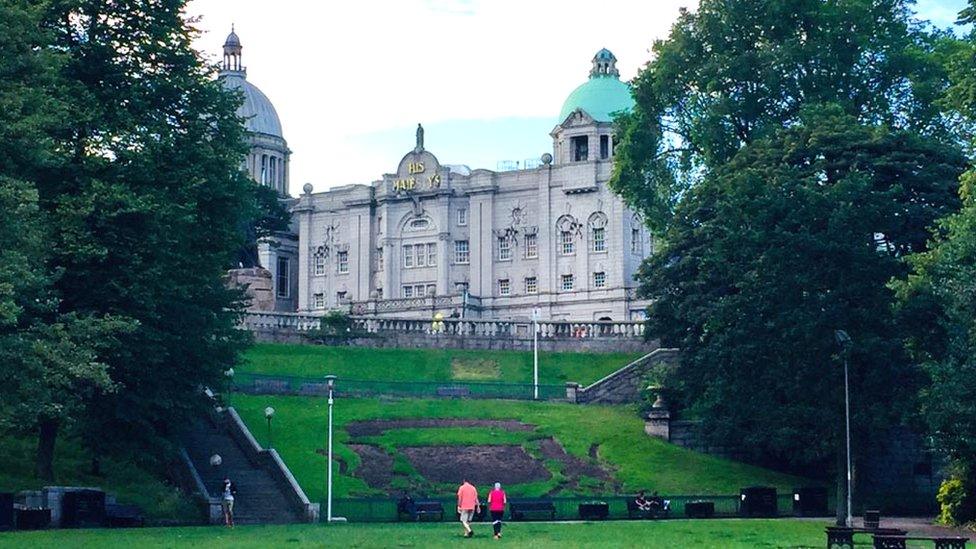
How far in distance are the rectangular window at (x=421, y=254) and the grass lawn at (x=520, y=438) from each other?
163 ft

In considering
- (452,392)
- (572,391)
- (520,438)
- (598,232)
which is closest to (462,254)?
(598,232)

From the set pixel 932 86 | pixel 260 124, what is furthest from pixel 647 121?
pixel 260 124

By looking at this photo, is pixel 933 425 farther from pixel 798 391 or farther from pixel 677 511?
pixel 677 511

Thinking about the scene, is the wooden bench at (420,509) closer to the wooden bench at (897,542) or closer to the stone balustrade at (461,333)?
the wooden bench at (897,542)

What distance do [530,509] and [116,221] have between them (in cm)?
1652

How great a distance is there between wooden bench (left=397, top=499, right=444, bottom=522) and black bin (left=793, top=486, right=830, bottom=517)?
13.3 m

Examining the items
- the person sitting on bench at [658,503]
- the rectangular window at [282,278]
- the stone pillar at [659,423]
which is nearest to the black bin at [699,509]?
the person sitting on bench at [658,503]

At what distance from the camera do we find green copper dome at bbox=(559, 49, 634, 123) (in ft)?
394

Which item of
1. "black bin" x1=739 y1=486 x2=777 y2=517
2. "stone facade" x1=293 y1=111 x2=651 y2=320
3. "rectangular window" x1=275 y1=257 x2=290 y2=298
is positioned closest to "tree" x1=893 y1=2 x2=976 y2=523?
"black bin" x1=739 y1=486 x2=777 y2=517

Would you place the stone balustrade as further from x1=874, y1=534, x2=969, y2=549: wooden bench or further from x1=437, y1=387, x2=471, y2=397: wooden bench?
x1=874, y1=534, x2=969, y2=549: wooden bench

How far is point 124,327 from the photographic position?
4484 cm

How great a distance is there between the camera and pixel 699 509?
54.4 m

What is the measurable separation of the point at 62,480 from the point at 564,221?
69.6 meters

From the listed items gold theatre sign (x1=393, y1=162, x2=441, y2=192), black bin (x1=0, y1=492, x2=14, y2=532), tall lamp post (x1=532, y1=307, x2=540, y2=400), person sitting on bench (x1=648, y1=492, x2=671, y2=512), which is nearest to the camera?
black bin (x1=0, y1=492, x2=14, y2=532)
